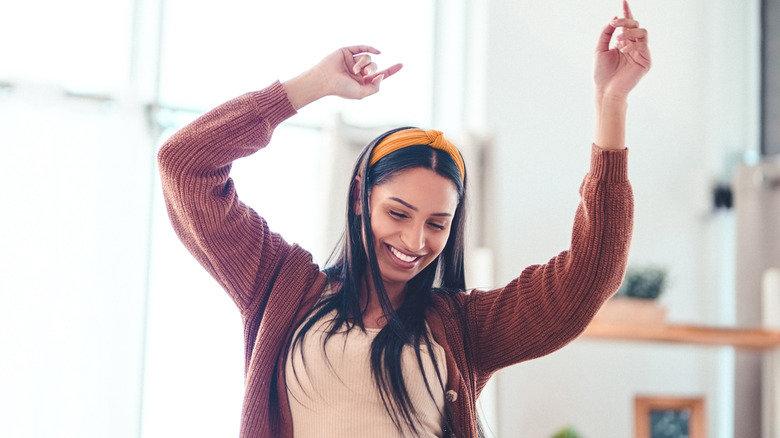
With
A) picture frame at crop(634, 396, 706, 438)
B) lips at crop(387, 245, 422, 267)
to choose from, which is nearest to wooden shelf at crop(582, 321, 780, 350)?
picture frame at crop(634, 396, 706, 438)

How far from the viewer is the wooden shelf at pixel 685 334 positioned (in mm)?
2363

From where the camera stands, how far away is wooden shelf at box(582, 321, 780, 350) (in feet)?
7.75

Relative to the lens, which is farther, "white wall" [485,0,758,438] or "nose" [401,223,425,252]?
"white wall" [485,0,758,438]

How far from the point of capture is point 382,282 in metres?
1.01

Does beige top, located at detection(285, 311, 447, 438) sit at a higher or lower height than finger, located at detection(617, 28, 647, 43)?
lower

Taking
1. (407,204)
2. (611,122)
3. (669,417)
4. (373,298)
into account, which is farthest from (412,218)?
(669,417)

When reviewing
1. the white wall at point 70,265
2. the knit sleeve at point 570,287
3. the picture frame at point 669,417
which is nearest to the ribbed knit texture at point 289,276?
the knit sleeve at point 570,287

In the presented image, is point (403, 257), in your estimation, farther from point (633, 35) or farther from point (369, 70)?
point (633, 35)

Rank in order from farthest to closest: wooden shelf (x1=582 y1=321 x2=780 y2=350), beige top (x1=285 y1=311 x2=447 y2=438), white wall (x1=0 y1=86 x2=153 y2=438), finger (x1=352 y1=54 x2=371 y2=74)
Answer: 1. wooden shelf (x1=582 y1=321 x2=780 y2=350)
2. white wall (x1=0 y1=86 x2=153 y2=438)
3. finger (x1=352 y1=54 x2=371 y2=74)
4. beige top (x1=285 y1=311 x2=447 y2=438)

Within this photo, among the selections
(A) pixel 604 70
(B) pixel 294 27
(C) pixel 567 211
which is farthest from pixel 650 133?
(A) pixel 604 70

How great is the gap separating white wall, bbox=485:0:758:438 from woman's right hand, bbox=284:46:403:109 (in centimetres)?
157

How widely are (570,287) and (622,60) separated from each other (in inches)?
10.6

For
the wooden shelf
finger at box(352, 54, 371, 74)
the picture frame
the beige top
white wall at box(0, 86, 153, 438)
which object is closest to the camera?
the beige top

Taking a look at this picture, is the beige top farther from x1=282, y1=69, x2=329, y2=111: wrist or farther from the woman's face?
x1=282, y1=69, x2=329, y2=111: wrist
